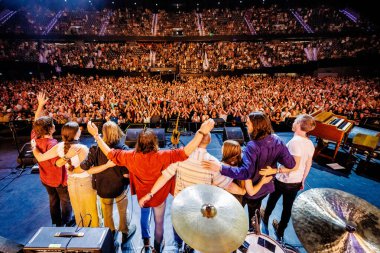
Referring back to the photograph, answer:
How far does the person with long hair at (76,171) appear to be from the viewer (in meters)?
2.13

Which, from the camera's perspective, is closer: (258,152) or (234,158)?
(258,152)

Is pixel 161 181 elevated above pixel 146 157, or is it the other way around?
pixel 146 157

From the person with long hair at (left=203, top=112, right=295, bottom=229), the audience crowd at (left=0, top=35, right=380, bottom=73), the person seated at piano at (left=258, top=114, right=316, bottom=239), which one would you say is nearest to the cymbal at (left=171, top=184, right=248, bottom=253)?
the person with long hair at (left=203, top=112, right=295, bottom=229)

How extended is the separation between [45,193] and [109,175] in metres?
2.31

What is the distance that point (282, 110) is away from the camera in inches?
318

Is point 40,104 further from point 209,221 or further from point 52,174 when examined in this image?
point 209,221

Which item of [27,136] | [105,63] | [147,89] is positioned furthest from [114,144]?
[105,63]

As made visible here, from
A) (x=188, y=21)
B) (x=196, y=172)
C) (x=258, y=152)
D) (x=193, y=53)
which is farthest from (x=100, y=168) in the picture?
(x=188, y=21)

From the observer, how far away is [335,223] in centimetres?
118

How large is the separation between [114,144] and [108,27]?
20.2 meters

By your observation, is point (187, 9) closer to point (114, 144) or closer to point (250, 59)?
point (250, 59)

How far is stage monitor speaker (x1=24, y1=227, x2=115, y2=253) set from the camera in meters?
1.56

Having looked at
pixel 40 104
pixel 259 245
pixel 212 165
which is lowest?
pixel 259 245

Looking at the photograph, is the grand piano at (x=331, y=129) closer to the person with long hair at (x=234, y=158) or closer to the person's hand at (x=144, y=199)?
the person with long hair at (x=234, y=158)
